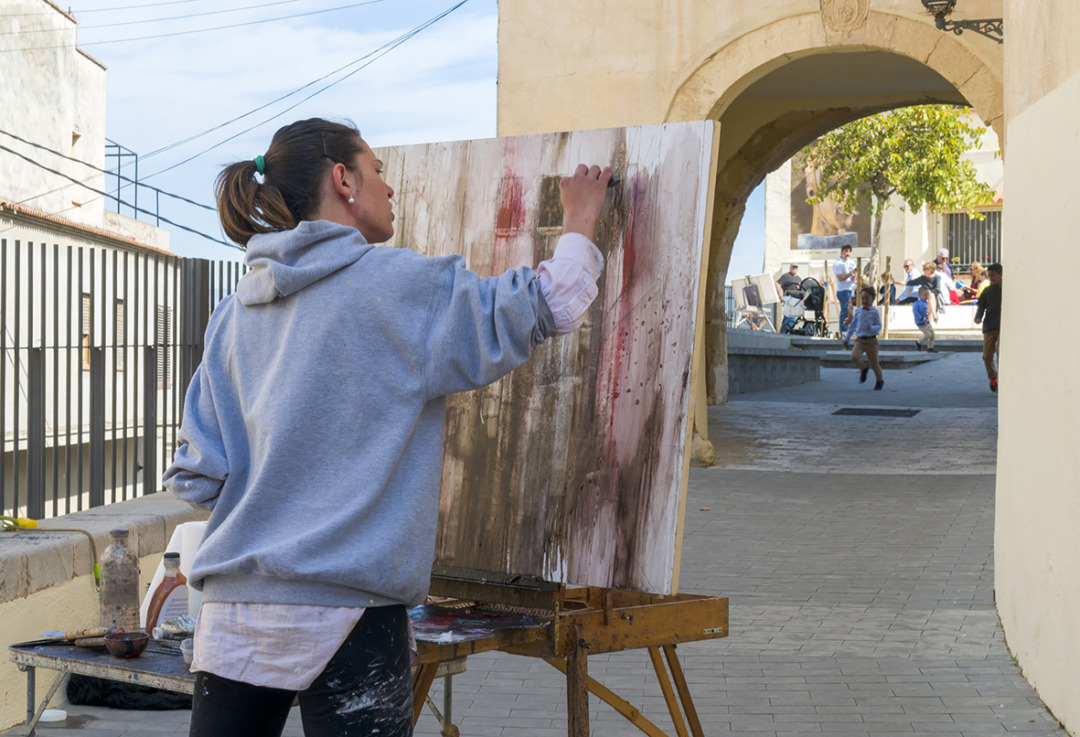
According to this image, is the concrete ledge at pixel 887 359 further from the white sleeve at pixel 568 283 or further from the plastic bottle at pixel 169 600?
the white sleeve at pixel 568 283

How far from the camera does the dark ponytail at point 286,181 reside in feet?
7.18

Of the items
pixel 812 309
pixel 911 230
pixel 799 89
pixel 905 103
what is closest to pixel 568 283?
pixel 799 89

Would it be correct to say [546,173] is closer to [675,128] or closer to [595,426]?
[675,128]

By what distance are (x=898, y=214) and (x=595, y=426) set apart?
1409 inches

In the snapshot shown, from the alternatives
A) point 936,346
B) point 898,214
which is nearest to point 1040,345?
point 936,346

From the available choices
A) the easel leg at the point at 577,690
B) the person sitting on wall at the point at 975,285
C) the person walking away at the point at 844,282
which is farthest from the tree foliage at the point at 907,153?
the easel leg at the point at 577,690

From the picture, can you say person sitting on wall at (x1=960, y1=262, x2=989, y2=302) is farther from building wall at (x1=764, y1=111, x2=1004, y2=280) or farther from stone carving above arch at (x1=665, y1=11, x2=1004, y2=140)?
stone carving above arch at (x1=665, y1=11, x2=1004, y2=140)

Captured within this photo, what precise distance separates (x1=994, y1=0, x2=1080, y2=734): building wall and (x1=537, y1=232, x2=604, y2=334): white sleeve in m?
2.82

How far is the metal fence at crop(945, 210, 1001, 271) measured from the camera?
3653cm

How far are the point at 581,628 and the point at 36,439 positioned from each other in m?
4.59

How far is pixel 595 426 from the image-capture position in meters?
3.04

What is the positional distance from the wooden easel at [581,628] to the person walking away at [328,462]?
630mm

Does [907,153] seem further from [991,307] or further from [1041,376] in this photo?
[1041,376]

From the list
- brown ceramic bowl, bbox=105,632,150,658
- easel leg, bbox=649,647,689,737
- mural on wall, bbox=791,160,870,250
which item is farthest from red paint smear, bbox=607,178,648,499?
mural on wall, bbox=791,160,870,250
